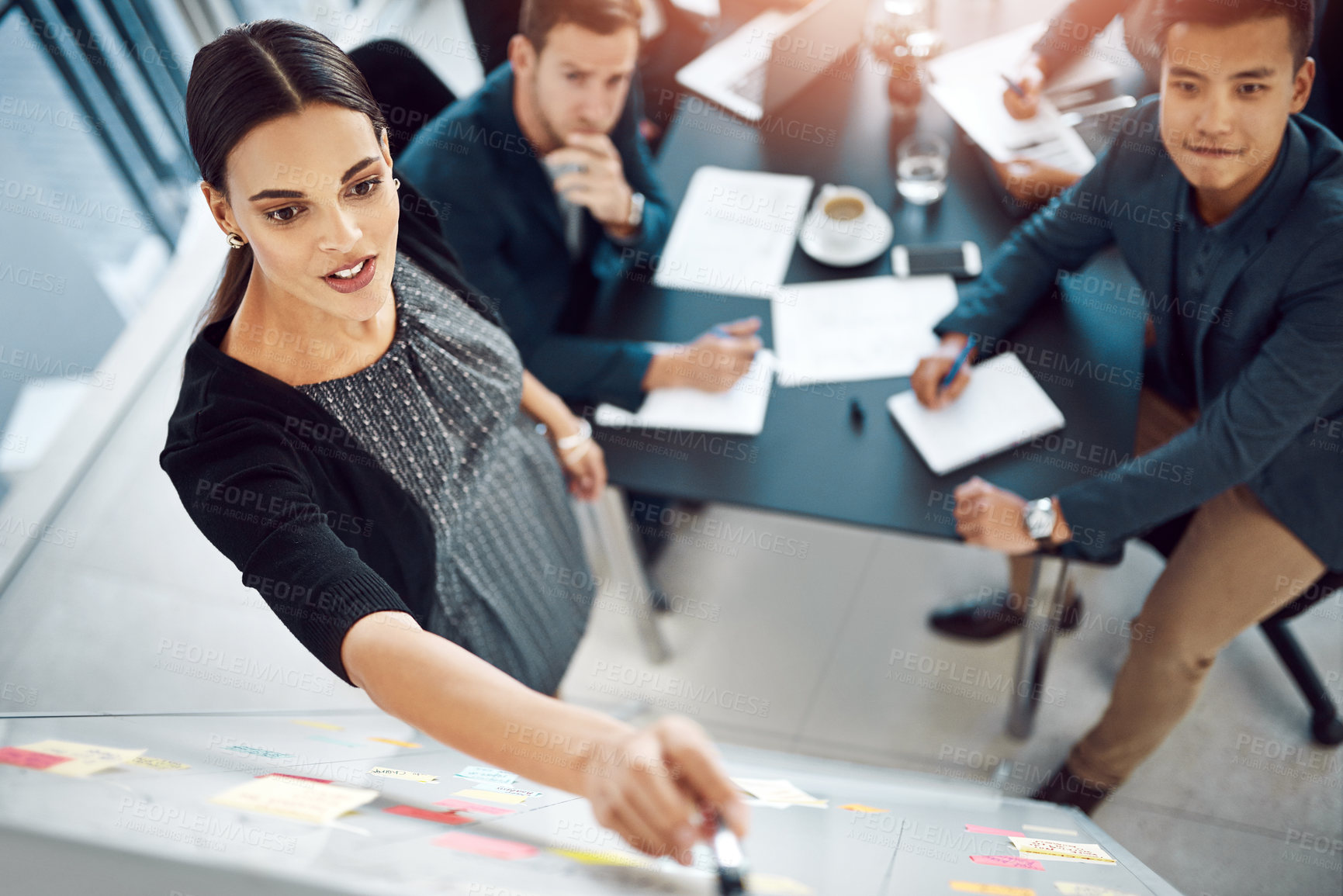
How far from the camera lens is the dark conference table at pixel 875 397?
1449mm

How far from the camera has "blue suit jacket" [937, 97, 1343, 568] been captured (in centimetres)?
120

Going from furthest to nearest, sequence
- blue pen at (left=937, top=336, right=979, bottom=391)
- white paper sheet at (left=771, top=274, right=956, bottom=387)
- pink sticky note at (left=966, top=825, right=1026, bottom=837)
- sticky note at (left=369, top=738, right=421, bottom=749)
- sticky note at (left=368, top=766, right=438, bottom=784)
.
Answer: white paper sheet at (left=771, top=274, right=956, bottom=387), blue pen at (left=937, top=336, right=979, bottom=391), sticky note at (left=369, top=738, right=421, bottom=749), pink sticky note at (left=966, top=825, right=1026, bottom=837), sticky note at (left=368, top=766, right=438, bottom=784)

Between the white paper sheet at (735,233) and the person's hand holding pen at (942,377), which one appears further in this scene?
the white paper sheet at (735,233)

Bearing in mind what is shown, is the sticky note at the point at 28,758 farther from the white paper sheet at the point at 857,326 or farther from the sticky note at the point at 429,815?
the white paper sheet at the point at 857,326

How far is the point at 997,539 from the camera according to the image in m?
1.37

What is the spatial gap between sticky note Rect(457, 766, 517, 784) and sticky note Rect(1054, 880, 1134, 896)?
0.52 meters

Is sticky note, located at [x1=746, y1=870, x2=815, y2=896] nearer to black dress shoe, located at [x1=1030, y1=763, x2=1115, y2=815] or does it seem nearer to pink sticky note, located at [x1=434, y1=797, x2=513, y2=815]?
pink sticky note, located at [x1=434, y1=797, x2=513, y2=815]

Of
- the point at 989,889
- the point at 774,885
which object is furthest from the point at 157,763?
the point at 989,889

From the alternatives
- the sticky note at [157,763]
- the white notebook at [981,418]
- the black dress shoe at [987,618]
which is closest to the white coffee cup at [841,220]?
the white notebook at [981,418]

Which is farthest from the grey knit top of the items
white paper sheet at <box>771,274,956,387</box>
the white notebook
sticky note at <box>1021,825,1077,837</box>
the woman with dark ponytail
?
sticky note at <box>1021,825,1077,837</box>

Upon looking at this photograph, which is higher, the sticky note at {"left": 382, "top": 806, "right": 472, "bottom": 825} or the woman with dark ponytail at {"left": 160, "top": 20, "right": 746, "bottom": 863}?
the woman with dark ponytail at {"left": 160, "top": 20, "right": 746, "bottom": 863}

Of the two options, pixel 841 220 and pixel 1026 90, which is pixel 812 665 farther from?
pixel 1026 90

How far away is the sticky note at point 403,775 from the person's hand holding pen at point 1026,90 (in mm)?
1621

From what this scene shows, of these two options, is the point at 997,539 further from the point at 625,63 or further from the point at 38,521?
the point at 38,521
